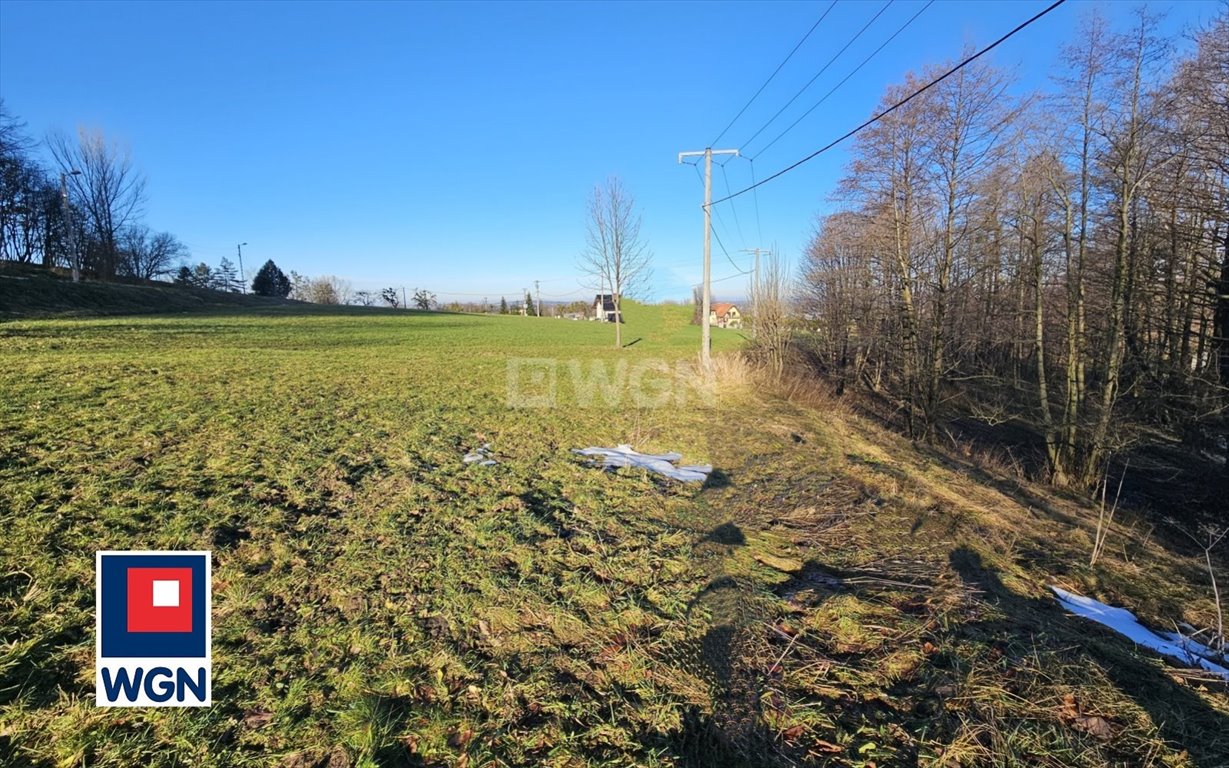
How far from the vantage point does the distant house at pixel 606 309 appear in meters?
25.9

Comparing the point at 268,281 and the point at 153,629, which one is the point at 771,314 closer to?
the point at 153,629

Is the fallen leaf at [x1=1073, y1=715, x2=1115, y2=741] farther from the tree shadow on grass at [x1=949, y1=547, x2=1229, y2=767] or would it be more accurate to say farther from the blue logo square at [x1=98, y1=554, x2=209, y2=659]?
the blue logo square at [x1=98, y1=554, x2=209, y2=659]

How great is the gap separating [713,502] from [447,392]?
20.3 feet

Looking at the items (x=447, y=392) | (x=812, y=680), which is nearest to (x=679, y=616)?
(x=812, y=680)

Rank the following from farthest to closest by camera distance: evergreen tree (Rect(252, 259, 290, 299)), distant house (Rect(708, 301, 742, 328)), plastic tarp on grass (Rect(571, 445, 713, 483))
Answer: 1. distant house (Rect(708, 301, 742, 328))
2. evergreen tree (Rect(252, 259, 290, 299))
3. plastic tarp on grass (Rect(571, 445, 713, 483))

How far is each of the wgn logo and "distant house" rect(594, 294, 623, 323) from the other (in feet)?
72.5

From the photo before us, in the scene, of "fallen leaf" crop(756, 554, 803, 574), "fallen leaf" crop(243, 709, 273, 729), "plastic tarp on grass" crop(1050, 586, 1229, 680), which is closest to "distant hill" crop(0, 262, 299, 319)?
"fallen leaf" crop(243, 709, 273, 729)

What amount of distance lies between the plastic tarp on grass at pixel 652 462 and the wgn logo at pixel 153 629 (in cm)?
365

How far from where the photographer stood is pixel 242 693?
1.99 meters

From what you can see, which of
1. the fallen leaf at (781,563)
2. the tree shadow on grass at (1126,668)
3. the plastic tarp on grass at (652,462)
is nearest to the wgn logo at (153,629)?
the fallen leaf at (781,563)

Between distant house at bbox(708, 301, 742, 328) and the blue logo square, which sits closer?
the blue logo square

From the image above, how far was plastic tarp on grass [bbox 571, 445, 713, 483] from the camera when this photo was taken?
548cm

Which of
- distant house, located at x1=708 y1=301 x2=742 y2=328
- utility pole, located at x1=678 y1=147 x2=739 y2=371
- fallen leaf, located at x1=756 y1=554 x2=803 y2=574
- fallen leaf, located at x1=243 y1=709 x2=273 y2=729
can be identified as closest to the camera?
fallen leaf, located at x1=243 y1=709 x2=273 y2=729

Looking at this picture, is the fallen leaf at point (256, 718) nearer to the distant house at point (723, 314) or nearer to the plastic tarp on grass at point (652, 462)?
the plastic tarp on grass at point (652, 462)
